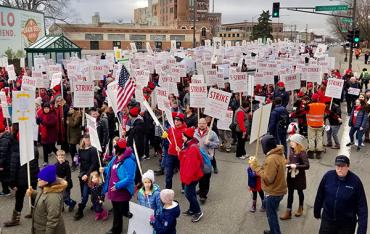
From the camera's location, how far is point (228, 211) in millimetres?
7746

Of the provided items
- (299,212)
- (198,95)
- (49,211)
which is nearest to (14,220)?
(49,211)

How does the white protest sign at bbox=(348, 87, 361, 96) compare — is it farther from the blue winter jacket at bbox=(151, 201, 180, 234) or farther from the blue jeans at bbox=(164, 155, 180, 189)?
the blue winter jacket at bbox=(151, 201, 180, 234)

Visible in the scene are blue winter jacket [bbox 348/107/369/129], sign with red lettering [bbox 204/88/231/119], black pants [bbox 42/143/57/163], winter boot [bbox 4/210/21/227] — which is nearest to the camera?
winter boot [bbox 4/210/21/227]

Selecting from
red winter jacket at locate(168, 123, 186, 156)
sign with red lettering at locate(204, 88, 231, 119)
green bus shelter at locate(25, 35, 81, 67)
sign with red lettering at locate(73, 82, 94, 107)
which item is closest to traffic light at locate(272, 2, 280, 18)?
green bus shelter at locate(25, 35, 81, 67)

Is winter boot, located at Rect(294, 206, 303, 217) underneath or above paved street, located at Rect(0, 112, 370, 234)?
above

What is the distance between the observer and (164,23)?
125375 mm

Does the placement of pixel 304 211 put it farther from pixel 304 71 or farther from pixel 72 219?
pixel 304 71

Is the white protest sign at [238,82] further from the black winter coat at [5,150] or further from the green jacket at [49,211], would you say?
the green jacket at [49,211]

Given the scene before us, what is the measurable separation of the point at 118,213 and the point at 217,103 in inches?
133

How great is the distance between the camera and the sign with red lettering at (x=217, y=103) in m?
8.73

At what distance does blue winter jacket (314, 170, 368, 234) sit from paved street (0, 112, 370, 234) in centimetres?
185

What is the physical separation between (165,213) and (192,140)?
2.01 meters

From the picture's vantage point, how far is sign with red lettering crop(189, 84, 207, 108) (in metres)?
10.4

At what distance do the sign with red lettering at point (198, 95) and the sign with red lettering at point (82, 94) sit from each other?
2.71 m
